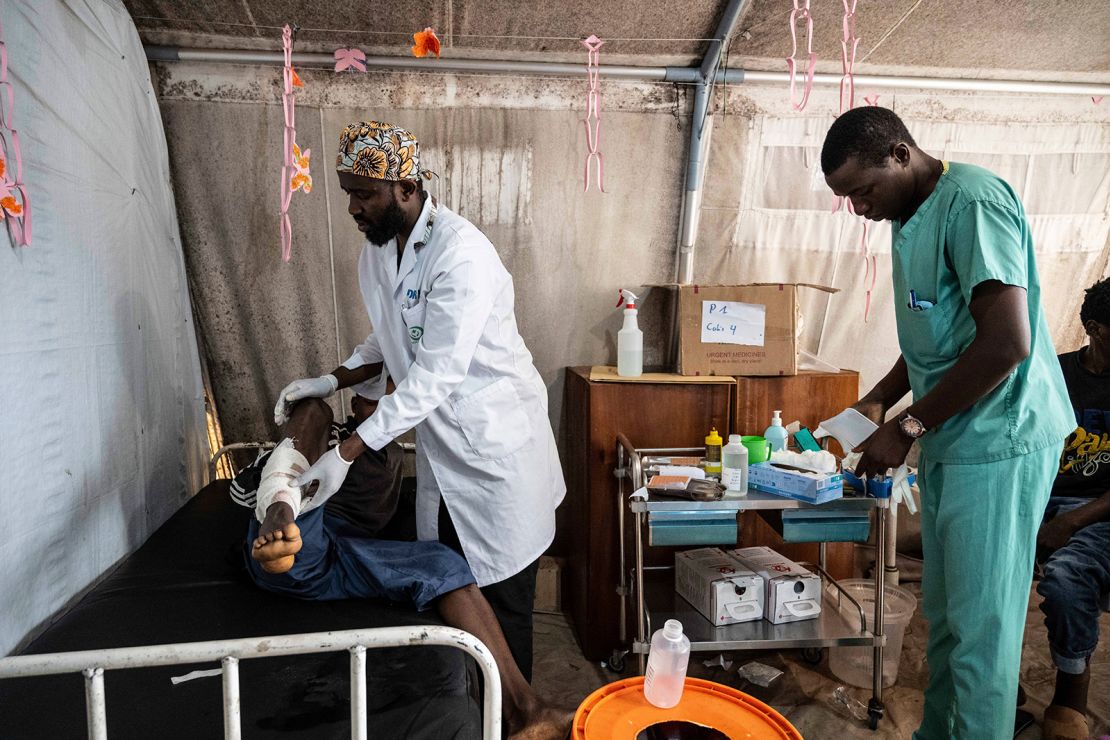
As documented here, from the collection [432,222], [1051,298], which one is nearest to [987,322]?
[432,222]

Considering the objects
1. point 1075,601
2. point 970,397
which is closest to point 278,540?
point 970,397

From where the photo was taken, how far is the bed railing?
3.46 feet

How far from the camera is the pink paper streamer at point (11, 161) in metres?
1.67

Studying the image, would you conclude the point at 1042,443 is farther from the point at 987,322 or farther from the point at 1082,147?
the point at 1082,147

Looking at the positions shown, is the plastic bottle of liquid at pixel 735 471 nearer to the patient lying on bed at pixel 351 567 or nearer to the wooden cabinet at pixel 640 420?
the wooden cabinet at pixel 640 420

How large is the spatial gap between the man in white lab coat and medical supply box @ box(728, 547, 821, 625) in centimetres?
83

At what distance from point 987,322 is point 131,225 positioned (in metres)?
2.54

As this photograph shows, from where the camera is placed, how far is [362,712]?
1144 mm

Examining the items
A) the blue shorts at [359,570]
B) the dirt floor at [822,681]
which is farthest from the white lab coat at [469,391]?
the dirt floor at [822,681]

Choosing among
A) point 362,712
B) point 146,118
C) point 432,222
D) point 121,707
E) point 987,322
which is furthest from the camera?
point 146,118

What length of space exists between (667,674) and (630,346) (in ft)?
4.69

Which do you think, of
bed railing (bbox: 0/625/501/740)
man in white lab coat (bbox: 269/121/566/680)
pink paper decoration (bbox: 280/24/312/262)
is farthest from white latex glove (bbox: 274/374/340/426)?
bed railing (bbox: 0/625/501/740)

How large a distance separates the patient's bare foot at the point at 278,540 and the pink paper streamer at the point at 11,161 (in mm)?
915

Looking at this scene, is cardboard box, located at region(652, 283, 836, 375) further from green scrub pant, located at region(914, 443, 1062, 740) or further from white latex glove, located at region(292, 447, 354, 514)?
white latex glove, located at region(292, 447, 354, 514)
